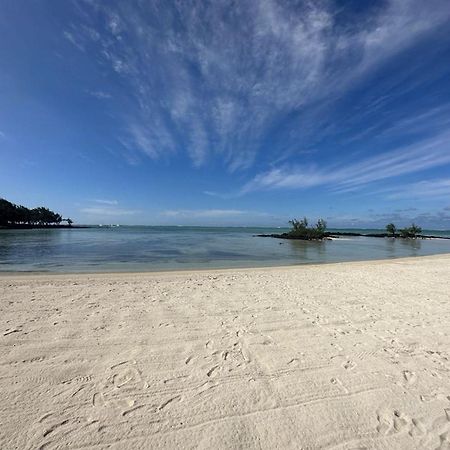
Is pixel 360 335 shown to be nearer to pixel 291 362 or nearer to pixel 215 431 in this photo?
pixel 291 362

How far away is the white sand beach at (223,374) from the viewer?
2539 millimetres

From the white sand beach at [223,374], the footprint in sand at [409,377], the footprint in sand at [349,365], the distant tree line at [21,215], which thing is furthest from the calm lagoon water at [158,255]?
the distant tree line at [21,215]

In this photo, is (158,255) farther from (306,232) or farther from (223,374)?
(306,232)

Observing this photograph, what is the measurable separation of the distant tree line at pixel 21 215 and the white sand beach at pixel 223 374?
9789cm

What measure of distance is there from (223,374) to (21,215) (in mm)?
112654

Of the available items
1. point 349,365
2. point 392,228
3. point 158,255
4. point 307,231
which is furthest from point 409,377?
point 392,228

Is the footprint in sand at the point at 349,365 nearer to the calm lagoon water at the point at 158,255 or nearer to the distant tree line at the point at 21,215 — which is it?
the calm lagoon water at the point at 158,255

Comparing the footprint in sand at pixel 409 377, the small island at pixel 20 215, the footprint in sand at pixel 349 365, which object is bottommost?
the footprint in sand at pixel 409 377

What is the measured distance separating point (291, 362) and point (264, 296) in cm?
371

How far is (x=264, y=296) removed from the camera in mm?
7566

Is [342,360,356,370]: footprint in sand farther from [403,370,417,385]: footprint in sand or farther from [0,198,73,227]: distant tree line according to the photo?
[0,198,73,227]: distant tree line

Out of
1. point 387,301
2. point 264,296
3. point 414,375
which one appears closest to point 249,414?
point 414,375

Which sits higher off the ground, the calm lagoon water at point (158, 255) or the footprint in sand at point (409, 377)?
the calm lagoon water at point (158, 255)

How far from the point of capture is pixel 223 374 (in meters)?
3.50
